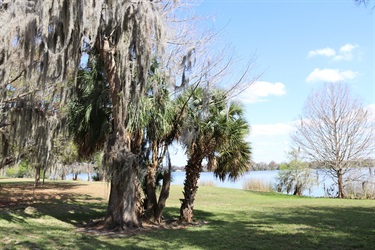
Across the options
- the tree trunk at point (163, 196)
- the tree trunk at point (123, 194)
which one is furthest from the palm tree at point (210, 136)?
the tree trunk at point (123, 194)

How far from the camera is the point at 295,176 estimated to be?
94.8 ft

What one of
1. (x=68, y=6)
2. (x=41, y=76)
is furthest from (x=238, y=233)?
(x=68, y=6)

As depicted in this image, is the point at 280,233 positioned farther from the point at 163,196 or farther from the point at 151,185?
the point at 151,185

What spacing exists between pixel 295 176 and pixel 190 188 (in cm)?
1950

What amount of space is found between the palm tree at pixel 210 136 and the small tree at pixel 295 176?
→ 57.3 ft

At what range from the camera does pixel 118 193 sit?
402 inches

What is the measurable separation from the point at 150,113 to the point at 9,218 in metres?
5.14

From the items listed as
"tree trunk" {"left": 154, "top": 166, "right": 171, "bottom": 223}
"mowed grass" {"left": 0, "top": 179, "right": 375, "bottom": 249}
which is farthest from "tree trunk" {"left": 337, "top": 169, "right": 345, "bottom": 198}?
"tree trunk" {"left": 154, "top": 166, "right": 171, "bottom": 223}

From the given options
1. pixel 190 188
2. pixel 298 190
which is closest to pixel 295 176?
pixel 298 190

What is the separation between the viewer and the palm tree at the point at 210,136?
36.5ft

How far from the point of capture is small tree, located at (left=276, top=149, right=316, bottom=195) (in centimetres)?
2823

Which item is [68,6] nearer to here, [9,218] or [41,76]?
[41,76]

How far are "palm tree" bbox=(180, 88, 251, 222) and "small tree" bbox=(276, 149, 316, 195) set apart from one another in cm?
1745

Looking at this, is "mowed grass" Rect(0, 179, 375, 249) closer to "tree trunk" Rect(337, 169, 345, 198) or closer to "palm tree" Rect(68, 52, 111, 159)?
"palm tree" Rect(68, 52, 111, 159)
